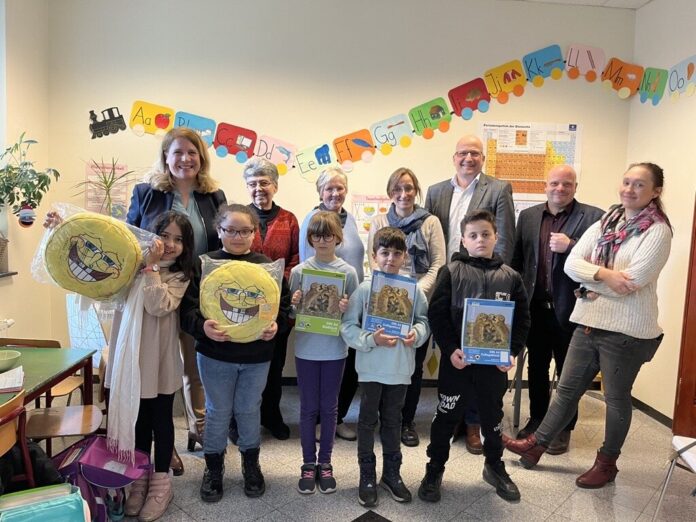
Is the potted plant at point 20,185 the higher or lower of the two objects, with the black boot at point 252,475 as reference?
higher

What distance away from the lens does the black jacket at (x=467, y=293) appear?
2102 mm

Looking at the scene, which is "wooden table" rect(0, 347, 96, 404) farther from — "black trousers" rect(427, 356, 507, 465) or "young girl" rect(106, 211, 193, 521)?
"black trousers" rect(427, 356, 507, 465)

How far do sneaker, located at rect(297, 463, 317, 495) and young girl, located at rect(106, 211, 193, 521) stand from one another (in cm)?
58

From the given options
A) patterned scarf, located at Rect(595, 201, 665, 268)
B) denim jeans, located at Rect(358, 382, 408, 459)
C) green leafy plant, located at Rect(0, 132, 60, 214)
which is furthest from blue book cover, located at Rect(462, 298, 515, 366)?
green leafy plant, located at Rect(0, 132, 60, 214)

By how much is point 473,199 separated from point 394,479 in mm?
1538

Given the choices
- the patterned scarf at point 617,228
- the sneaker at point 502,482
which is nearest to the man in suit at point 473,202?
the sneaker at point 502,482

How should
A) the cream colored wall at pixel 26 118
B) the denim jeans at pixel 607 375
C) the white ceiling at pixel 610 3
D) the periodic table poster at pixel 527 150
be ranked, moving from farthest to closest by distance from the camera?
the periodic table poster at pixel 527 150, the white ceiling at pixel 610 3, the cream colored wall at pixel 26 118, the denim jeans at pixel 607 375

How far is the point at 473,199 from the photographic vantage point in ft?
8.97

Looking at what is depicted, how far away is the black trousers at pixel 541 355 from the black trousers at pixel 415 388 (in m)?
0.66

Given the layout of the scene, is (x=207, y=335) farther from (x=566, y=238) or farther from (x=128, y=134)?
(x=128, y=134)

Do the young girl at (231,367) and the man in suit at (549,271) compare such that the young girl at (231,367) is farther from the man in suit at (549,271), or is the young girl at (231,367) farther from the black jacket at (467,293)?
the man in suit at (549,271)

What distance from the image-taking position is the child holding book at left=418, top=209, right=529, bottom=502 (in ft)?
6.90

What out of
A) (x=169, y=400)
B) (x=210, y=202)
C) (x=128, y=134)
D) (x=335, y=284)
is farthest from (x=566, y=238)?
(x=128, y=134)

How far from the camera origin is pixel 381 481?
2.26 metres
